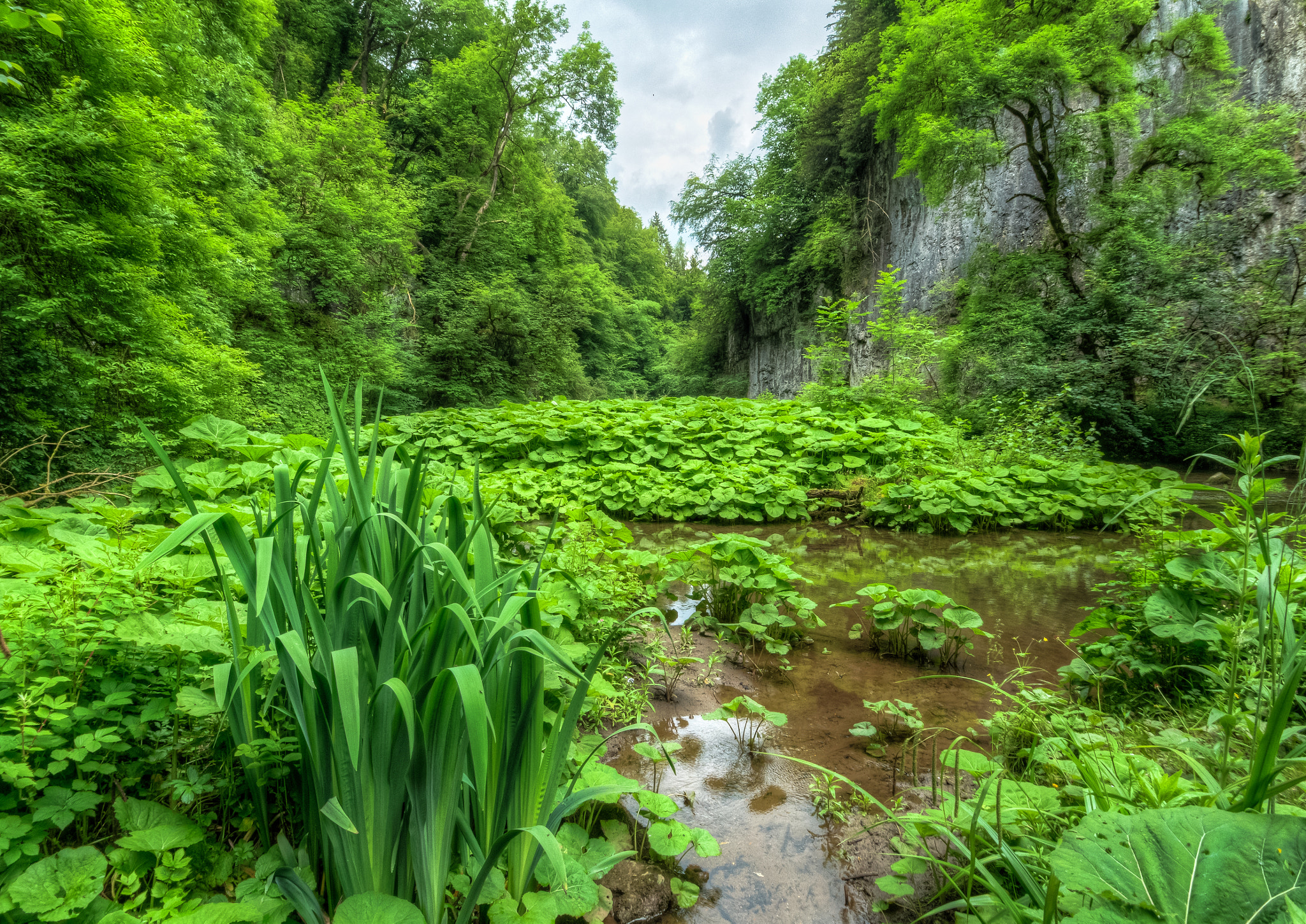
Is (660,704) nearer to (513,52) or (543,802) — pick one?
(543,802)

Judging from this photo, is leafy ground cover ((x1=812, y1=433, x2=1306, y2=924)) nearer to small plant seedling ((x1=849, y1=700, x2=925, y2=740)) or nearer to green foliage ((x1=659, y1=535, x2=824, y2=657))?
small plant seedling ((x1=849, y1=700, x2=925, y2=740))

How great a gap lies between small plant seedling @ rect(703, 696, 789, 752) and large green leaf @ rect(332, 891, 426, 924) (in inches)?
42.6

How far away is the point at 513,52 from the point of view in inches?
561

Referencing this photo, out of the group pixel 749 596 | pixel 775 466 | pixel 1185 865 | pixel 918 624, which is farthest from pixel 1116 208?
pixel 1185 865

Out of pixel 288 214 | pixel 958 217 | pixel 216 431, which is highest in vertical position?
pixel 958 217

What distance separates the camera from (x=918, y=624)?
2.32 metres

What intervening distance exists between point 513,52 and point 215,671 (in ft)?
58.1

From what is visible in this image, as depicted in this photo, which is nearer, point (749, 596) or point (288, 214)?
point (749, 596)

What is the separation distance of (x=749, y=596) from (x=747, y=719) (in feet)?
3.02

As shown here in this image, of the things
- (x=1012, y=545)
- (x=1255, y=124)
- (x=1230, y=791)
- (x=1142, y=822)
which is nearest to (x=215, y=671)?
(x=1142, y=822)

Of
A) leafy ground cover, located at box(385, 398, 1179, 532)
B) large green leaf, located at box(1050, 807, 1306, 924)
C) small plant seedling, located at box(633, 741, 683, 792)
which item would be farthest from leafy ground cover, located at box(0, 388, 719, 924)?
leafy ground cover, located at box(385, 398, 1179, 532)

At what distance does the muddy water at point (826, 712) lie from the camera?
125cm

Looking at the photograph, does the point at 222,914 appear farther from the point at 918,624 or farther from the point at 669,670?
the point at 918,624

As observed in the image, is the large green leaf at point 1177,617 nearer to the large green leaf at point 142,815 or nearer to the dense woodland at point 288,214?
the large green leaf at point 142,815
